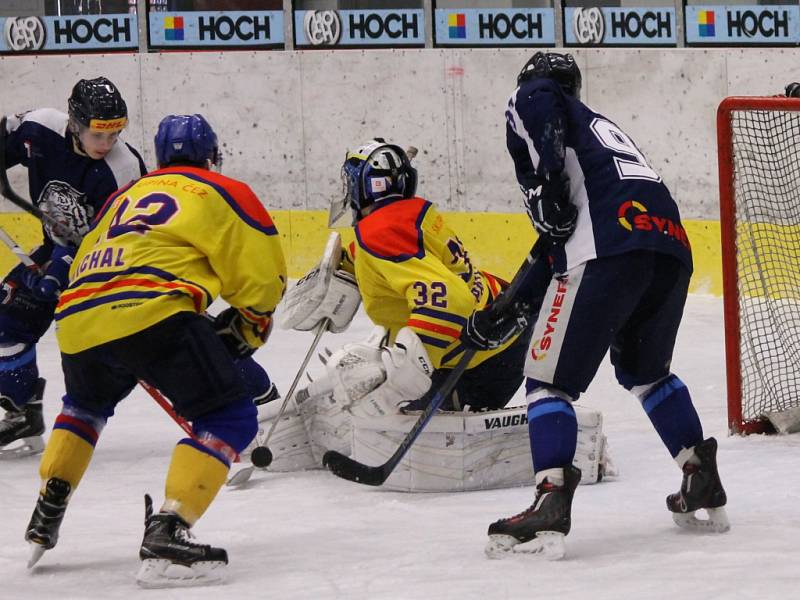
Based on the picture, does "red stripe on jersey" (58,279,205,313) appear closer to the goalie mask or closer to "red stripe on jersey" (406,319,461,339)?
"red stripe on jersey" (406,319,461,339)

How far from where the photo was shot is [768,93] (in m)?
6.76

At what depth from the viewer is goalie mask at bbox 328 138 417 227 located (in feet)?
13.0

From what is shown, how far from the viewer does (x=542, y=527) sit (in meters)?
3.05

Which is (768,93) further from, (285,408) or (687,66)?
(285,408)

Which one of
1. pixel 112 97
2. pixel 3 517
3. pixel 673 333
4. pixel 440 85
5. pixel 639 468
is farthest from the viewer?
pixel 440 85

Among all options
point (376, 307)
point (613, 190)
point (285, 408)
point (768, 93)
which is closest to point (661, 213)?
point (613, 190)

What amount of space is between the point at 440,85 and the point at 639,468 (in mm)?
3515

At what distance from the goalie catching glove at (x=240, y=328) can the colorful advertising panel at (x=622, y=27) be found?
4.32 metres

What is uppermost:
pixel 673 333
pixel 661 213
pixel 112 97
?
pixel 112 97

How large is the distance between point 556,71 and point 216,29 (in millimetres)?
4599

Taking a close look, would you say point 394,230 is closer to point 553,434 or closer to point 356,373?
point 356,373

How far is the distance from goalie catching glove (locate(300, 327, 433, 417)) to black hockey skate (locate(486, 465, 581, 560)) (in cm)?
71

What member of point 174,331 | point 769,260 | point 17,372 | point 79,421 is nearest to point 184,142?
point 174,331

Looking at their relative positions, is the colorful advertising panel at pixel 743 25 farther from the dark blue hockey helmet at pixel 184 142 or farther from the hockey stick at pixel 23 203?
the dark blue hockey helmet at pixel 184 142
